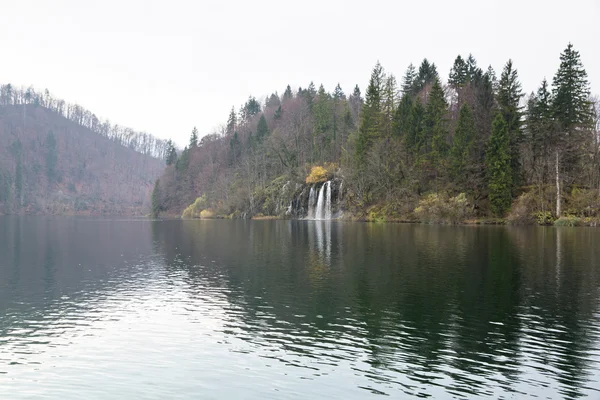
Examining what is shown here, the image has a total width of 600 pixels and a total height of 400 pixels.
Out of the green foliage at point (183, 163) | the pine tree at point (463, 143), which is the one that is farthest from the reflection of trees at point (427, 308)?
the green foliage at point (183, 163)

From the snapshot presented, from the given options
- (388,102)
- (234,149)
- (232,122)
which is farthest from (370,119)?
(232,122)

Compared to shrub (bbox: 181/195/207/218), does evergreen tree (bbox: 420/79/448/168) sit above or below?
above

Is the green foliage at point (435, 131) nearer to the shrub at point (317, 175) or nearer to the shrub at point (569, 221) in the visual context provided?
the shrub at point (569, 221)

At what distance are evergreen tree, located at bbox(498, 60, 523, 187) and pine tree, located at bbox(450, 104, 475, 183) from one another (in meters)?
5.93

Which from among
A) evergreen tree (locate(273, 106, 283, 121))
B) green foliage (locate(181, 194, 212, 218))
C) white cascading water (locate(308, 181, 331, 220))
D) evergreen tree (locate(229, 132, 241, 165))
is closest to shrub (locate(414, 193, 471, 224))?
white cascading water (locate(308, 181, 331, 220))

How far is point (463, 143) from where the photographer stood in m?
80.8

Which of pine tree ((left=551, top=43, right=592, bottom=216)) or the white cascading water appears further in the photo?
the white cascading water

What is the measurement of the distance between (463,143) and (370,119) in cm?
2577

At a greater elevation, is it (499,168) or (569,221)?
(499,168)

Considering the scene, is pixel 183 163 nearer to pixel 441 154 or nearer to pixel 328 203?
pixel 328 203

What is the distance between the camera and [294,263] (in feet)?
109

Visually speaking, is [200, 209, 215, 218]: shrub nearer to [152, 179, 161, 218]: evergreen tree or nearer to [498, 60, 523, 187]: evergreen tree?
[152, 179, 161, 218]: evergreen tree

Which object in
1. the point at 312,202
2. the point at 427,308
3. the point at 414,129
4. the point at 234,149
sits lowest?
the point at 427,308

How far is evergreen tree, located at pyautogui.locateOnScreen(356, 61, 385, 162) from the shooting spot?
99062 millimetres
